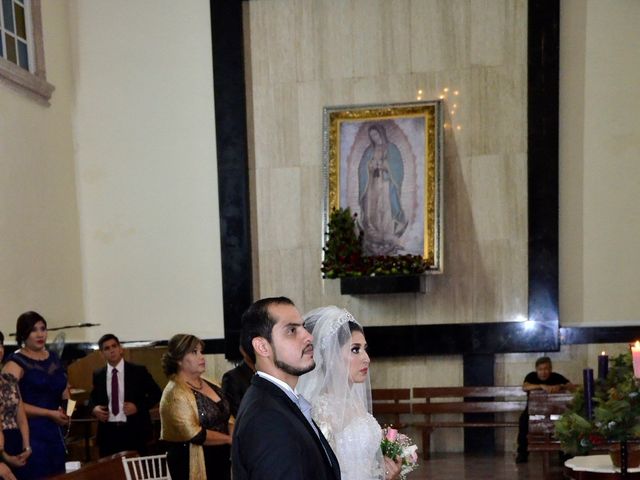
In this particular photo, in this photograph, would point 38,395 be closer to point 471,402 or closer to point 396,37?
point 471,402

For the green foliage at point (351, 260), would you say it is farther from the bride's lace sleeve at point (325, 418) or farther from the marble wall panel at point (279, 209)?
the bride's lace sleeve at point (325, 418)

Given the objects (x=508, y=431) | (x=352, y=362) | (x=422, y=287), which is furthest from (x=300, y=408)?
(x=508, y=431)

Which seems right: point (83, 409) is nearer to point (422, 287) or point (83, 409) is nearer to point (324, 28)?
point (422, 287)

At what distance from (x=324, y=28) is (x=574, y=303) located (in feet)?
15.1

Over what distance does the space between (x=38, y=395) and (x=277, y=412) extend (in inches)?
182

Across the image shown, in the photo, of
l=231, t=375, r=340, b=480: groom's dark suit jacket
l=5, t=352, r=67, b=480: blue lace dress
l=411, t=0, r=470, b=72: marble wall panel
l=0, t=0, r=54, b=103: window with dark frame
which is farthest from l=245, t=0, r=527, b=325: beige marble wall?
l=231, t=375, r=340, b=480: groom's dark suit jacket

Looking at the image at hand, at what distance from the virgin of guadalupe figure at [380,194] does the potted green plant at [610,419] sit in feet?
16.4

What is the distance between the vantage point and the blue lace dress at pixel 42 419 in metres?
6.23

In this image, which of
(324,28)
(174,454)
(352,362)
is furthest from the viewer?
(324,28)

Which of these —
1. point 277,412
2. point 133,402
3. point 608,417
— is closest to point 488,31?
point 133,402

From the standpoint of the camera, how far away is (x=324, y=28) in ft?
33.6

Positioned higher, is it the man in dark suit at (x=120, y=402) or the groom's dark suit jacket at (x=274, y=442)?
the groom's dark suit jacket at (x=274, y=442)

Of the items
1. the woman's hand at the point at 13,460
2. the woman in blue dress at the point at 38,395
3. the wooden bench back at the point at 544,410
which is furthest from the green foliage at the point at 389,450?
the wooden bench back at the point at 544,410

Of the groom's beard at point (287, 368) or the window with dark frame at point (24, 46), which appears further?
the window with dark frame at point (24, 46)
